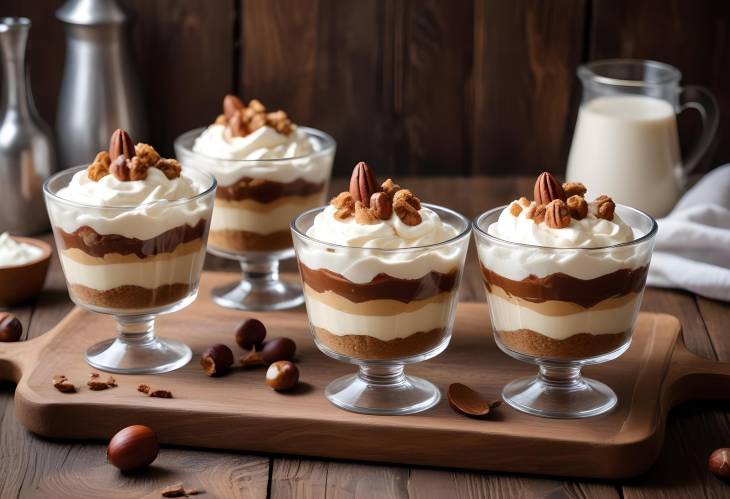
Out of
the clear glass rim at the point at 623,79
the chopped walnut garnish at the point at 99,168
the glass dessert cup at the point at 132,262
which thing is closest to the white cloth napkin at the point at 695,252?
the clear glass rim at the point at 623,79

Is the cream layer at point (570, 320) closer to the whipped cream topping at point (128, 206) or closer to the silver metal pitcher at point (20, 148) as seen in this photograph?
the whipped cream topping at point (128, 206)

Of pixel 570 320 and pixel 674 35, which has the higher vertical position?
pixel 674 35

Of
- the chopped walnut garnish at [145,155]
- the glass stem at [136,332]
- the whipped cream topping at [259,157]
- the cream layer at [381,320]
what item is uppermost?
the chopped walnut garnish at [145,155]

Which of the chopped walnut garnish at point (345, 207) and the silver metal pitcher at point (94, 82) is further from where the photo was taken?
the silver metal pitcher at point (94, 82)

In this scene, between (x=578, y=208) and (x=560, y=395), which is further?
(x=560, y=395)

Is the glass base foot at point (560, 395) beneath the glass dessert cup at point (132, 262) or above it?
beneath

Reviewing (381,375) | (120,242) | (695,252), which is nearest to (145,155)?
(120,242)

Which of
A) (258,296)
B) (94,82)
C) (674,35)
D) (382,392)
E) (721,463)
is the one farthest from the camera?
(674,35)

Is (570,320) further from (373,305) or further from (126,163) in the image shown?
(126,163)
